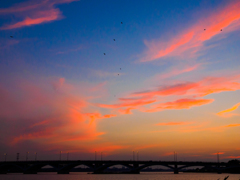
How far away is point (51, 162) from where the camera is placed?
167250 millimetres

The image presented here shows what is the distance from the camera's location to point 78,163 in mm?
169250

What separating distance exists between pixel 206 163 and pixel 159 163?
1337 inches

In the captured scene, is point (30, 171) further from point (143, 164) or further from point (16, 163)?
point (143, 164)

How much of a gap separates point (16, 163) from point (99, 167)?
53747 millimetres

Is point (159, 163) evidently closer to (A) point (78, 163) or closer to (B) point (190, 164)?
(B) point (190, 164)

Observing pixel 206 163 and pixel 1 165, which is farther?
pixel 206 163

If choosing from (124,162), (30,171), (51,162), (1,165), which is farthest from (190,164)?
(1,165)

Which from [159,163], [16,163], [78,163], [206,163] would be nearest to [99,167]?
[78,163]

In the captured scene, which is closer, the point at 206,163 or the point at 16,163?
the point at 16,163

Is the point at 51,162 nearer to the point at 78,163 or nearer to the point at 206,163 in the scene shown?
the point at 78,163

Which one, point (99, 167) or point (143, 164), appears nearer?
point (99, 167)

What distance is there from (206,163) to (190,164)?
39.0 feet

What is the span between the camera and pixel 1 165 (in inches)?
6673

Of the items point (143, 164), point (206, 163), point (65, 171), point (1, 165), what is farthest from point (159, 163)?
point (1, 165)
